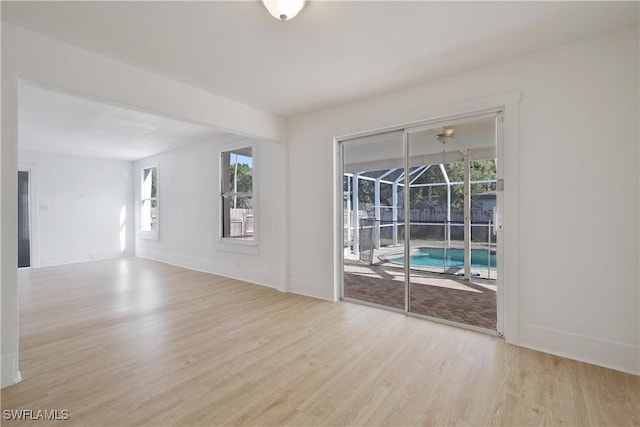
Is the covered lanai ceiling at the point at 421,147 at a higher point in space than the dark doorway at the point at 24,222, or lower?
higher

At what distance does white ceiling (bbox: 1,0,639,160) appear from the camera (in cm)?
198

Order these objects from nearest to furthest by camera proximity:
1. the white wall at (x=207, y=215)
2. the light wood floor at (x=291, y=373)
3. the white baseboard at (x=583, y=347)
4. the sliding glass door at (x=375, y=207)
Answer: the light wood floor at (x=291, y=373) → the white baseboard at (x=583, y=347) → the sliding glass door at (x=375, y=207) → the white wall at (x=207, y=215)

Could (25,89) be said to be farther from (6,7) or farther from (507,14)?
(507,14)

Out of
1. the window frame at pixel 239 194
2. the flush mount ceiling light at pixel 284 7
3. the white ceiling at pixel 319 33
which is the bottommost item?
the window frame at pixel 239 194

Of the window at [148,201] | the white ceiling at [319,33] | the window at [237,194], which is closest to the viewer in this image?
the white ceiling at [319,33]

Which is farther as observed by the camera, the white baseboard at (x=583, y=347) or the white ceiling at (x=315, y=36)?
the white baseboard at (x=583, y=347)

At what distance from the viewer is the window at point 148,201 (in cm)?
731

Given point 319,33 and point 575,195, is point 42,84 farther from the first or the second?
point 575,195

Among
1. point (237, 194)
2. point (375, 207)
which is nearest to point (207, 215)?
point (237, 194)

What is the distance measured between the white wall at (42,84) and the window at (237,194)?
6.72 ft

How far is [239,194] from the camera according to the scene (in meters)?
5.30

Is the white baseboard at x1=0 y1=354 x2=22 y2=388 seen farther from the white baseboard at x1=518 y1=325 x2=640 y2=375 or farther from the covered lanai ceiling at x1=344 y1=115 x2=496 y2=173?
the white baseboard at x1=518 y1=325 x2=640 y2=375

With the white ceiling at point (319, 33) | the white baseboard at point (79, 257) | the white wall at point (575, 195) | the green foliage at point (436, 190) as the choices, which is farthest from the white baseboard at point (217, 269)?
the white wall at point (575, 195)

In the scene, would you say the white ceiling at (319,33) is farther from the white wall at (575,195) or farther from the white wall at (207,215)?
the white wall at (207,215)
